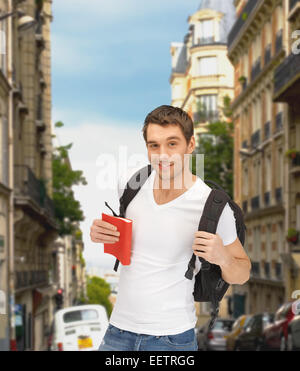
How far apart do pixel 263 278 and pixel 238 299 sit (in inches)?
342

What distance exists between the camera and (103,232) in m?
3.84

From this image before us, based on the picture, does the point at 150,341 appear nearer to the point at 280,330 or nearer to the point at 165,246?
the point at 165,246

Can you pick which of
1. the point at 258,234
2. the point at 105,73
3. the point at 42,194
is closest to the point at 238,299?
the point at 258,234

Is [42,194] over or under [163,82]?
over

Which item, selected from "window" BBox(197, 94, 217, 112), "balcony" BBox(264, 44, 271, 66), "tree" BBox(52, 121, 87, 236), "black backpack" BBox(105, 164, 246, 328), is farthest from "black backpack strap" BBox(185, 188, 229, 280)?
"window" BBox(197, 94, 217, 112)

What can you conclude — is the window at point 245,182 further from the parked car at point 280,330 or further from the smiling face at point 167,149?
the smiling face at point 167,149

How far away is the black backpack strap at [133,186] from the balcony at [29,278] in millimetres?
28872

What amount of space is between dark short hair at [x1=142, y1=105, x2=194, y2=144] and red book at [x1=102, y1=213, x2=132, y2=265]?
1.39 feet

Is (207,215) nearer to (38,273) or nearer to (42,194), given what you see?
(42,194)

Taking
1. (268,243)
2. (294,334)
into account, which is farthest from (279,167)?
(294,334)

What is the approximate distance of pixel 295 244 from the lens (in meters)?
38.8

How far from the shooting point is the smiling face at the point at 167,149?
12.5 feet

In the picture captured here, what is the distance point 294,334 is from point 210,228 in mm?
15572

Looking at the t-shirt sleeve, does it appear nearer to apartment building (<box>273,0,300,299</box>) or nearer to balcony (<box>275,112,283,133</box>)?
apartment building (<box>273,0,300,299</box>)
